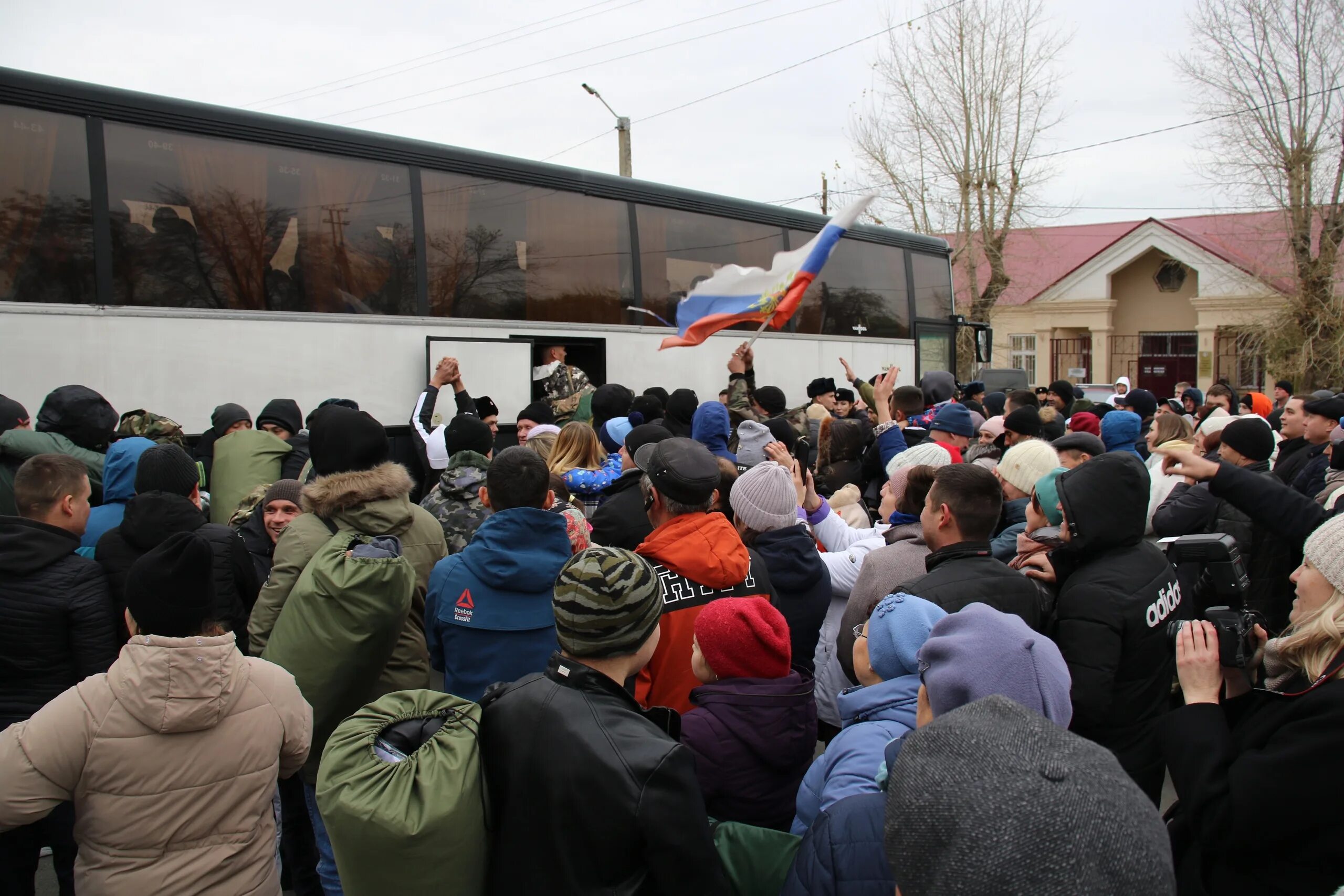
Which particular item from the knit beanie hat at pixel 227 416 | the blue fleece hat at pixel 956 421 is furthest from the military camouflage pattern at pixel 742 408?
the knit beanie hat at pixel 227 416

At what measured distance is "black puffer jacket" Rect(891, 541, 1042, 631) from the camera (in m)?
2.96

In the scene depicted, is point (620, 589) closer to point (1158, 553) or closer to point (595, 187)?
point (1158, 553)

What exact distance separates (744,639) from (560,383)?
7.43 metres

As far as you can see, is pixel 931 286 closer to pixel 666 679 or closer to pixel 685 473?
pixel 685 473

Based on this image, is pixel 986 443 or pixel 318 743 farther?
pixel 986 443

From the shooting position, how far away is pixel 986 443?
698cm

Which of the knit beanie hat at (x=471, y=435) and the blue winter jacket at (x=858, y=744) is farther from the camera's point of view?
the knit beanie hat at (x=471, y=435)

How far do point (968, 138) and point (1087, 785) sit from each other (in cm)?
3148

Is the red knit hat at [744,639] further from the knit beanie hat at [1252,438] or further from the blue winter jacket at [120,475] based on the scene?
the knit beanie hat at [1252,438]

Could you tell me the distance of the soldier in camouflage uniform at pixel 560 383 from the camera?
9.44m

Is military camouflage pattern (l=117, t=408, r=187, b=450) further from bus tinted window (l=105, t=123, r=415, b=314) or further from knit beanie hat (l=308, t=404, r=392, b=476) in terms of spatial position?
knit beanie hat (l=308, t=404, r=392, b=476)

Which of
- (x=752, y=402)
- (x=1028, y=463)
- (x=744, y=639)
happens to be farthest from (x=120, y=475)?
(x=752, y=402)

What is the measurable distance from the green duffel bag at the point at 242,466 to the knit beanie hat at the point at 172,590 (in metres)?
3.03

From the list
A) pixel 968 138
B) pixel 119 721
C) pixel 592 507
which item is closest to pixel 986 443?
pixel 592 507
